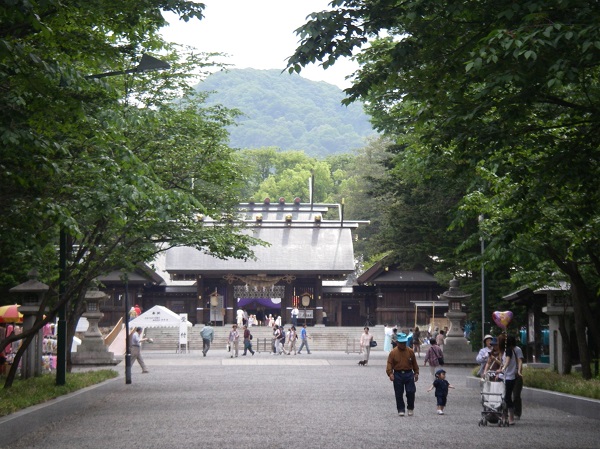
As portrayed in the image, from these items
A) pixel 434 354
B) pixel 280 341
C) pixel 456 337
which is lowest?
pixel 434 354

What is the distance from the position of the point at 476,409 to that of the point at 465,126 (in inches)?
331

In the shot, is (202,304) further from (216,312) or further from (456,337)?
(456,337)

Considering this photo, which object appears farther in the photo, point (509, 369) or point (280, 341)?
point (280, 341)

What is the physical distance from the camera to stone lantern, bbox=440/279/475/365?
121 feet

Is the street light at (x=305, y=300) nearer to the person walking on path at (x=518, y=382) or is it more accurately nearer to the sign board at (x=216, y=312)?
the sign board at (x=216, y=312)

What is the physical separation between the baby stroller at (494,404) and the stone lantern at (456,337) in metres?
21.2

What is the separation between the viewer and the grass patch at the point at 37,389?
15863 millimetres

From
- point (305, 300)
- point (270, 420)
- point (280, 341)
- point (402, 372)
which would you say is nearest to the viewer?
point (270, 420)

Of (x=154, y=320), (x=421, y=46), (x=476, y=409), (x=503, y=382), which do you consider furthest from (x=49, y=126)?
(x=154, y=320)

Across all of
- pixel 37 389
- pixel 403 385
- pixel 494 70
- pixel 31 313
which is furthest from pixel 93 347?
pixel 494 70

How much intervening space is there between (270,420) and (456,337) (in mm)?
22436

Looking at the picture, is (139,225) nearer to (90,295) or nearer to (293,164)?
(90,295)

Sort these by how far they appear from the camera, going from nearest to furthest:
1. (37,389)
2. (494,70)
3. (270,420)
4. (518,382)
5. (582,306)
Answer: (494,70) < (270,420) < (518,382) < (37,389) < (582,306)

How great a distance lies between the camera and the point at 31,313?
23906 millimetres
